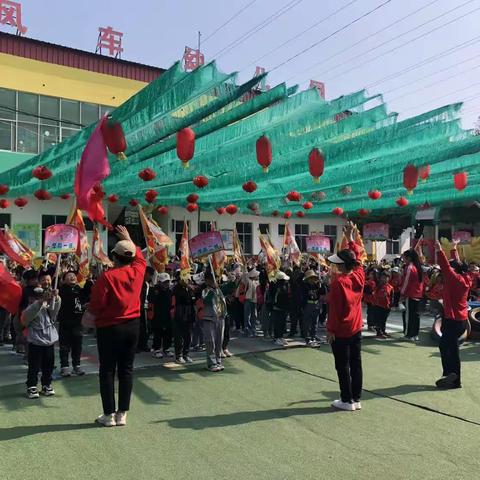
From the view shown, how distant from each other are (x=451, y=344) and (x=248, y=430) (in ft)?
10.0

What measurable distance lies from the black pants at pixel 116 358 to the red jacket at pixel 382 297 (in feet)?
22.0

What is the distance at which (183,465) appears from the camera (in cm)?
405

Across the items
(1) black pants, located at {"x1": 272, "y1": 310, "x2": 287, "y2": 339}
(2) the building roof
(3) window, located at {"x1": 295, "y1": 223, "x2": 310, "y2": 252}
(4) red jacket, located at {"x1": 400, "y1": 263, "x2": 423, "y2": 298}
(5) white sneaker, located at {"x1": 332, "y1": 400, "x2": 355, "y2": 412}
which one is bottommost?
(5) white sneaker, located at {"x1": 332, "y1": 400, "x2": 355, "y2": 412}

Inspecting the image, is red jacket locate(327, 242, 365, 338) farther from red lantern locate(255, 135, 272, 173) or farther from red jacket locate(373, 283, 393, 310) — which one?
red jacket locate(373, 283, 393, 310)

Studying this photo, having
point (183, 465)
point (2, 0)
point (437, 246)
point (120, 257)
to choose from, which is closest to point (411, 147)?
point (437, 246)

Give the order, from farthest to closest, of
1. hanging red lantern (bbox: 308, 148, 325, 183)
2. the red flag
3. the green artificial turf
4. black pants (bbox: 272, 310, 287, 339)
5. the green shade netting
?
black pants (bbox: 272, 310, 287, 339)
hanging red lantern (bbox: 308, 148, 325, 183)
the green shade netting
the red flag
the green artificial turf

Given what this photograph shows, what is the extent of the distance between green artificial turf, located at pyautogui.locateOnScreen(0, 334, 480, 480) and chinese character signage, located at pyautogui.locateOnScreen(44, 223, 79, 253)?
7.29 feet

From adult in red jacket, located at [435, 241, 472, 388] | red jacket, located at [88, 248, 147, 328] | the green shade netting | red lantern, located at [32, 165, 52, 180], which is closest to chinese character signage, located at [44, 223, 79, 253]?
red lantern, located at [32, 165, 52, 180]

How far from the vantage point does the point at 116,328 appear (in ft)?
15.9

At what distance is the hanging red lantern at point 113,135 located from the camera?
19.8ft

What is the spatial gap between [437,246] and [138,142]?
4.27 m

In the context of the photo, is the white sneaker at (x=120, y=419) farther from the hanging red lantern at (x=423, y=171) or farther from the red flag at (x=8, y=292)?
the hanging red lantern at (x=423, y=171)

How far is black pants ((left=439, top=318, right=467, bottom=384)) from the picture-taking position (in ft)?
20.7

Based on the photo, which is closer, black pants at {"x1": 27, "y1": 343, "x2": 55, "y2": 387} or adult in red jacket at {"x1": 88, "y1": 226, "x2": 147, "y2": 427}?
adult in red jacket at {"x1": 88, "y1": 226, "x2": 147, "y2": 427}
